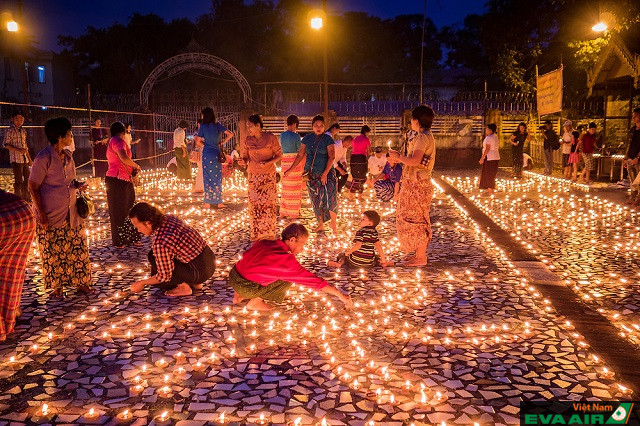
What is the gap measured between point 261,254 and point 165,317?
42.1 inches

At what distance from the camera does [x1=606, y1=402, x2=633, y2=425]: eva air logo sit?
3.21 m

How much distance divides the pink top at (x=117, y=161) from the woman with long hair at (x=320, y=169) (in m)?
2.37

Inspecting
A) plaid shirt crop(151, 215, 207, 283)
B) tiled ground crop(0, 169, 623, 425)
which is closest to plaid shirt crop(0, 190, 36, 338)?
tiled ground crop(0, 169, 623, 425)

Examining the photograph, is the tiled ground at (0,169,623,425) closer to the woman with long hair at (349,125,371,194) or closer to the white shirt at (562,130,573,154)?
the woman with long hair at (349,125,371,194)

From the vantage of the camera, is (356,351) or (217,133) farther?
(217,133)

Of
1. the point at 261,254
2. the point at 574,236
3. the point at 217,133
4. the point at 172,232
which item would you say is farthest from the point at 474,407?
the point at 217,133

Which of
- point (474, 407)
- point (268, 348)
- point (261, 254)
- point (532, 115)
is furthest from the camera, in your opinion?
point (532, 115)

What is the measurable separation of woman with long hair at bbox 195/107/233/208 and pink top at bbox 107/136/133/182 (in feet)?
10.5

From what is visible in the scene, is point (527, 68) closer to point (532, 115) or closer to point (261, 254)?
point (532, 115)

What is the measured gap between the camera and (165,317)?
198 inches

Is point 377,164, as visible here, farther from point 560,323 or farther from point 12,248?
point 12,248

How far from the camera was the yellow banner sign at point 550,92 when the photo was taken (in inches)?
623

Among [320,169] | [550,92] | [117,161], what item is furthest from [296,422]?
[550,92]

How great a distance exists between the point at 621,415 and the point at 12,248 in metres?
4.45
